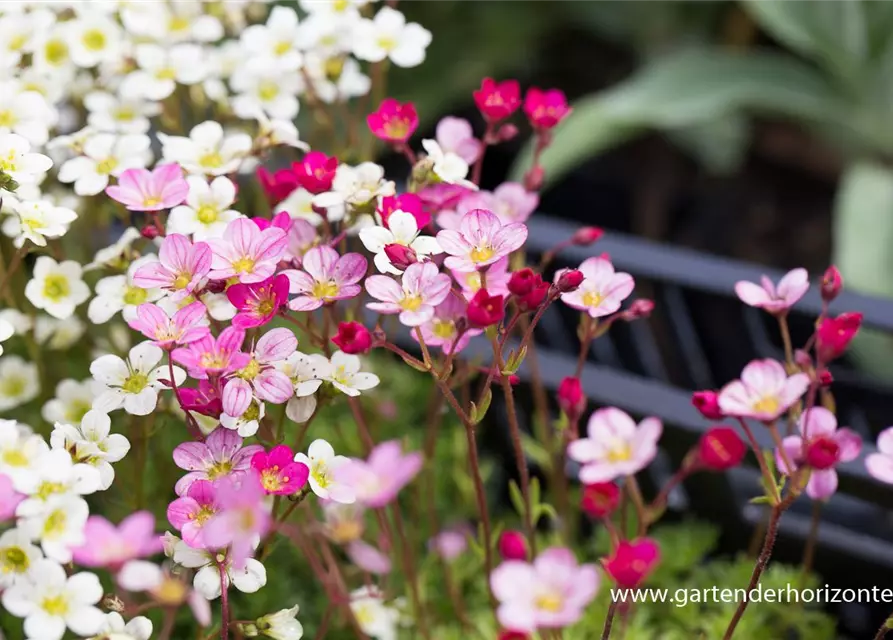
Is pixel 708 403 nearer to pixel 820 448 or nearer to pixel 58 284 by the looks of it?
pixel 820 448

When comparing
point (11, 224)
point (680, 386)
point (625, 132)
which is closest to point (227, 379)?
point (11, 224)

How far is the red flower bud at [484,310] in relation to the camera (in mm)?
394

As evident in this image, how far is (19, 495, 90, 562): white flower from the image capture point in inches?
14.9

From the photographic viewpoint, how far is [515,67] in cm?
144

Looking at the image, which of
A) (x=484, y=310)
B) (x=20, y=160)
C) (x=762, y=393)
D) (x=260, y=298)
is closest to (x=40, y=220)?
(x=20, y=160)

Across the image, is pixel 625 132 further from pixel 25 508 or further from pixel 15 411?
pixel 25 508

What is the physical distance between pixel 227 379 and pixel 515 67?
1088mm

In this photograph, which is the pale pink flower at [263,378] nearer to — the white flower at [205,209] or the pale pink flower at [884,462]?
the white flower at [205,209]

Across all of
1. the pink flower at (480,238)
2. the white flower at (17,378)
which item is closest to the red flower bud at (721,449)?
the pink flower at (480,238)

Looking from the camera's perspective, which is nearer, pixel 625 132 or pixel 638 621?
pixel 638 621

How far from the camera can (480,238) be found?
44 centimetres

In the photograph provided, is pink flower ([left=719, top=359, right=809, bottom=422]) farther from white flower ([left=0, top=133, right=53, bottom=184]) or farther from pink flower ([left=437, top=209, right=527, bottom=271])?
white flower ([left=0, top=133, right=53, bottom=184])

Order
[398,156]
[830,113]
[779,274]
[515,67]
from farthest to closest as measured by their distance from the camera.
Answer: [515,67] < [398,156] < [830,113] < [779,274]

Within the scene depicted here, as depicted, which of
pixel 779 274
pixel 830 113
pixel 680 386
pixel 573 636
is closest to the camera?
pixel 573 636
